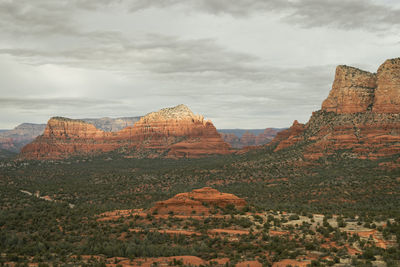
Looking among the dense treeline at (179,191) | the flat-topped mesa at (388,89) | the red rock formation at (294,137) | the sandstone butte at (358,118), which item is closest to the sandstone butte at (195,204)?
the dense treeline at (179,191)

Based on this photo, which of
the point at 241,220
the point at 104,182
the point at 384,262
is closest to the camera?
the point at 384,262

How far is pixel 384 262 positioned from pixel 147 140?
17439cm

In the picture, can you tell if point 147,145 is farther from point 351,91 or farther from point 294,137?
point 351,91

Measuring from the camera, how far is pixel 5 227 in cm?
3888

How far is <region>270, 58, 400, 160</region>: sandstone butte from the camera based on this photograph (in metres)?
89.4

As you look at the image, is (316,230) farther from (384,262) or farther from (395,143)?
(395,143)

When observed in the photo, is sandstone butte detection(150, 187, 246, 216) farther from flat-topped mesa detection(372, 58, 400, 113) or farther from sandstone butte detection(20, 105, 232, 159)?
sandstone butte detection(20, 105, 232, 159)

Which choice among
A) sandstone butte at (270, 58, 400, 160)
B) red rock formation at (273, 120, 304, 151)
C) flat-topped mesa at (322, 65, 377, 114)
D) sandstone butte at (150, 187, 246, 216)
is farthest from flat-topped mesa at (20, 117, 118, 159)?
sandstone butte at (150, 187, 246, 216)

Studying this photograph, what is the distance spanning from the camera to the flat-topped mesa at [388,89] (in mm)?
96938

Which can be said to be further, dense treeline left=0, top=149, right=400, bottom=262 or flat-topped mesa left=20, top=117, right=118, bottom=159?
flat-topped mesa left=20, top=117, right=118, bottom=159

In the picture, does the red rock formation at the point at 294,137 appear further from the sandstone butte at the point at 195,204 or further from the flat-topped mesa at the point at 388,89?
the sandstone butte at the point at 195,204

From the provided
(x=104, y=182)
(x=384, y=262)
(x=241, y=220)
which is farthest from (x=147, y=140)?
(x=384, y=262)

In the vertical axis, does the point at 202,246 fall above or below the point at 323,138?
below

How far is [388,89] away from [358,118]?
37.0 feet
